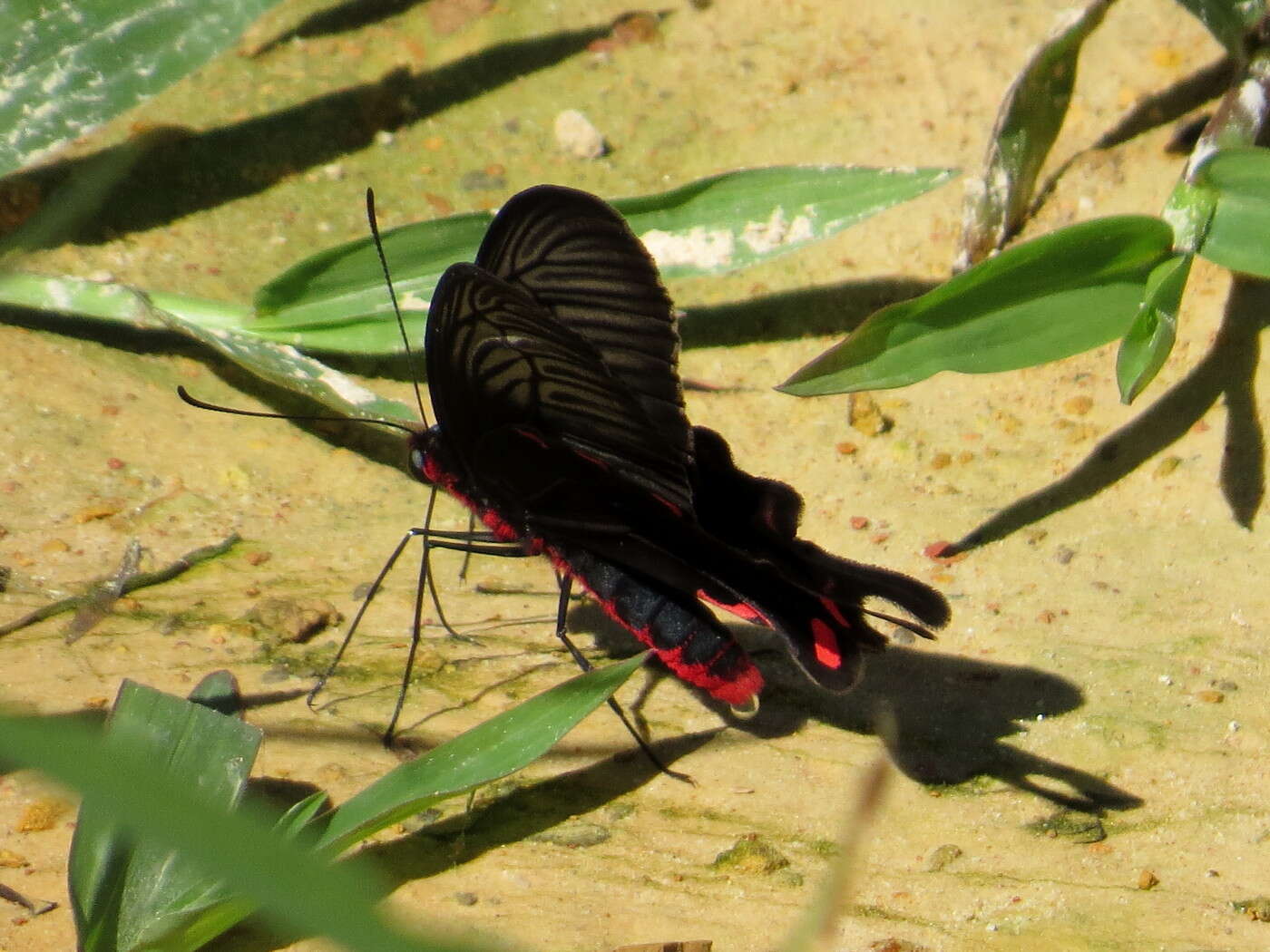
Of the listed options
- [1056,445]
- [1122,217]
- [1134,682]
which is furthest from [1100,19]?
[1134,682]

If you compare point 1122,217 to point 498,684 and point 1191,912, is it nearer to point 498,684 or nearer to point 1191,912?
point 1191,912

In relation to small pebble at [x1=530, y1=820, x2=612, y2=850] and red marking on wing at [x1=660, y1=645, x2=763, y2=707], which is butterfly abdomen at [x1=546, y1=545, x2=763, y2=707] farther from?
small pebble at [x1=530, y1=820, x2=612, y2=850]

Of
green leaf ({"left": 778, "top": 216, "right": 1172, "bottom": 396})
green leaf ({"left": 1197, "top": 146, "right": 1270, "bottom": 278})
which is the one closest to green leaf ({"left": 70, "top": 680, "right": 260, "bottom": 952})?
green leaf ({"left": 778, "top": 216, "right": 1172, "bottom": 396})

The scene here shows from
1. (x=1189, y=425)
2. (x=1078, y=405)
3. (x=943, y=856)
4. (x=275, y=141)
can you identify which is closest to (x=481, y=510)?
(x=943, y=856)

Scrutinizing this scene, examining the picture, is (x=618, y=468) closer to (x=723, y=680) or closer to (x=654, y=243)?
(x=723, y=680)

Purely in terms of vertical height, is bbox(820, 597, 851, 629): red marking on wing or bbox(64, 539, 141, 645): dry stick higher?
bbox(64, 539, 141, 645): dry stick

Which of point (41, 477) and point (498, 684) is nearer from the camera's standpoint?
point (498, 684)
